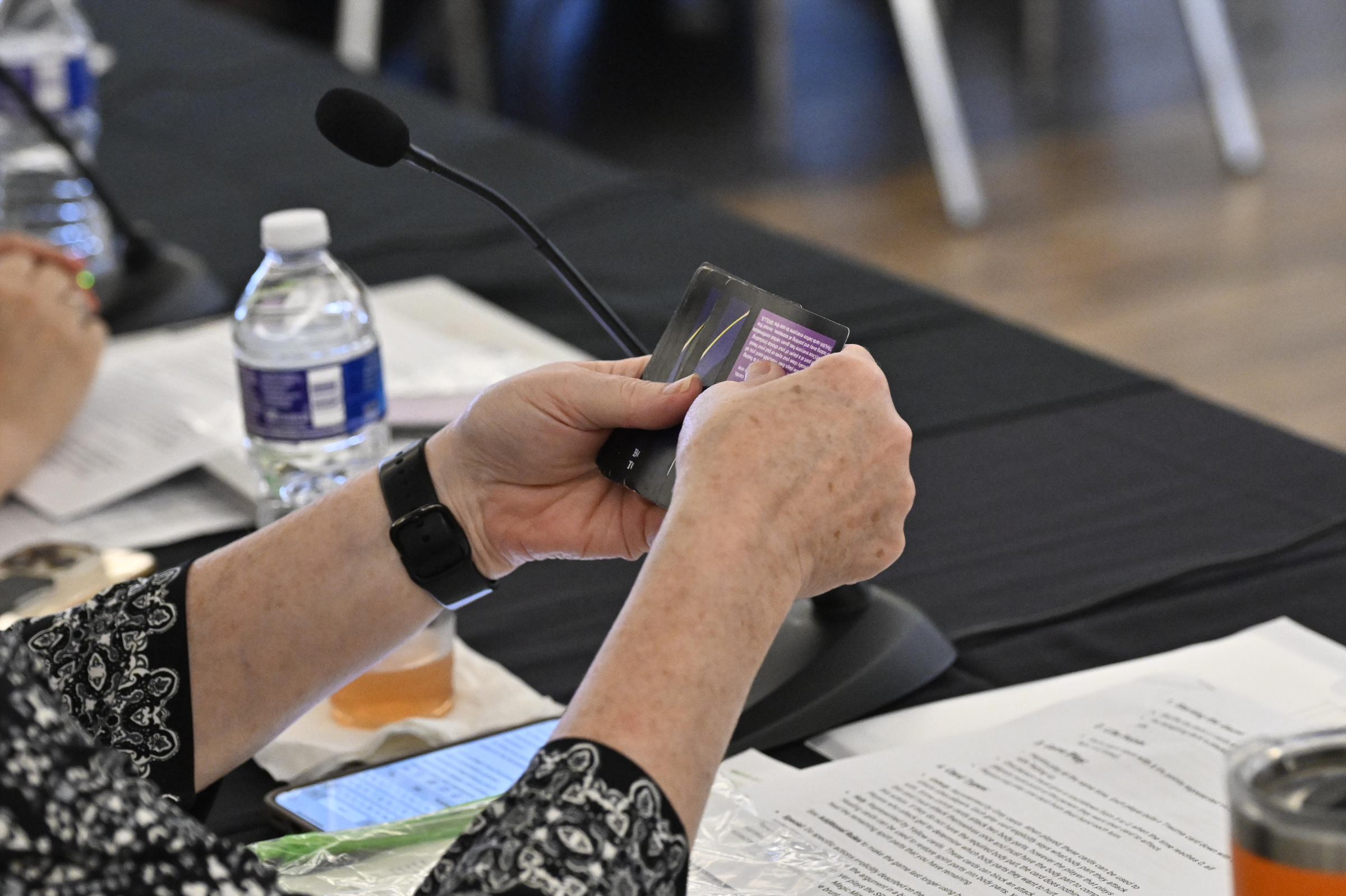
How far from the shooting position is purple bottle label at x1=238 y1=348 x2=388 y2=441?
995 millimetres

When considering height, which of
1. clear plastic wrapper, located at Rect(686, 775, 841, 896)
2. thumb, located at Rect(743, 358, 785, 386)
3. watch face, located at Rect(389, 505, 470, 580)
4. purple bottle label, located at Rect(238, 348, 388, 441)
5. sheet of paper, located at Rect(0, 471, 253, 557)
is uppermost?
thumb, located at Rect(743, 358, 785, 386)

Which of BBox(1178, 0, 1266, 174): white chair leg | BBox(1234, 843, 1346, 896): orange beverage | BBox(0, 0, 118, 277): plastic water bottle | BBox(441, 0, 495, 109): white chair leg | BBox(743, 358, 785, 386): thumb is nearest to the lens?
BBox(1234, 843, 1346, 896): orange beverage

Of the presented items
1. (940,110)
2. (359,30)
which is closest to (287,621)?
(940,110)

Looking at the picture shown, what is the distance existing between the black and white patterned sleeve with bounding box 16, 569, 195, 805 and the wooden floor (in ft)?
6.73

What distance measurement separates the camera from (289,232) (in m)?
1.01

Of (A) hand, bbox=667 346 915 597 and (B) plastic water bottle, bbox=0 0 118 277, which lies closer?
(A) hand, bbox=667 346 915 597

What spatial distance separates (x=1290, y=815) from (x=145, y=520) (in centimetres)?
91

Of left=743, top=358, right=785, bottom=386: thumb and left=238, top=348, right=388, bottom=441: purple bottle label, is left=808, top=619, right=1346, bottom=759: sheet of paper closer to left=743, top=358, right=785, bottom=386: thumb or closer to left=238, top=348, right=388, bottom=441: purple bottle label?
left=743, top=358, right=785, bottom=386: thumb

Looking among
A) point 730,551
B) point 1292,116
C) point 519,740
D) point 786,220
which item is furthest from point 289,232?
point 1292,116

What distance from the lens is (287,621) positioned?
30.3 inches

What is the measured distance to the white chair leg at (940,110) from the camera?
133 inches

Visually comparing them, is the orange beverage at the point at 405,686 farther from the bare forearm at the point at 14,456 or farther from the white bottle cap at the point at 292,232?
the bare forearm at the point at 14,456

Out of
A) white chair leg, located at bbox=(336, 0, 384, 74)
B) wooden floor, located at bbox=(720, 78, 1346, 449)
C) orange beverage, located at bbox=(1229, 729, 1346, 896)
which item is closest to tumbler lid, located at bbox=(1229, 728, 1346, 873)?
orange beverage, located at bbox=(1229, 729, 1346, 896)

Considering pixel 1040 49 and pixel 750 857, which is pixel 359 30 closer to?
pixel 1040 49
